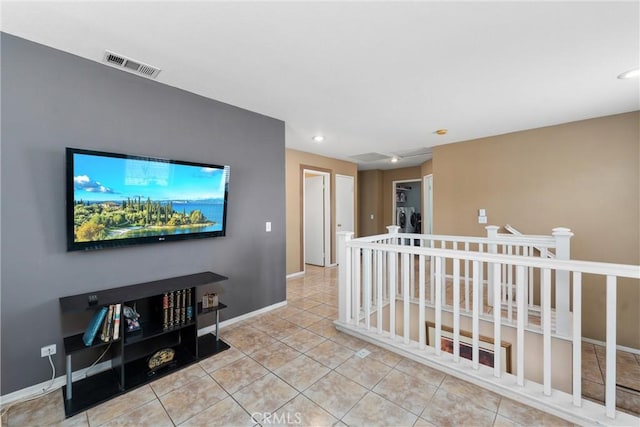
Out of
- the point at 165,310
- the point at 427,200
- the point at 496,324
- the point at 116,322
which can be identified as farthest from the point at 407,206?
the point at 116,322

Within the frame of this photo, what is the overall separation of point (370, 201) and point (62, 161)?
264 inches

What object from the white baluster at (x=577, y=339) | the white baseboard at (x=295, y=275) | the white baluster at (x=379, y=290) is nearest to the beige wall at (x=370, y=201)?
the white baseboard at (x=295, y=275)

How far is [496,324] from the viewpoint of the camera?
200cm

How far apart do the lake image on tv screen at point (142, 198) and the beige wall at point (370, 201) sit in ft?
18.1

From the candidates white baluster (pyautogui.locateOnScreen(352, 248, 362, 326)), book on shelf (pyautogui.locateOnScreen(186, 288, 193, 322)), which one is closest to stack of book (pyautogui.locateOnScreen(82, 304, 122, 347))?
book on shelf (pyautogui.locateOnScreen(186, 288, 193, 322))

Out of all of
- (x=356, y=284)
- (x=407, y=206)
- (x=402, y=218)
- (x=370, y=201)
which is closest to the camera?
(x=356, y=284)

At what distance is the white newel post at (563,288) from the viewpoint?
2574mm

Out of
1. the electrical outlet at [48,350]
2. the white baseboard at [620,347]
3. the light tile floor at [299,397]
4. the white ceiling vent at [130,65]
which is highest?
the white ceiling vent at [130,65]

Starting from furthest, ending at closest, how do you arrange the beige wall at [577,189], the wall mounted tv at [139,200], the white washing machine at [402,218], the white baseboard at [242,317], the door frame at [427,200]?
1. the white washing machine at [402,218]
2. the door frame at [427,200]
3. the beige wall at [577,189]
4. the white baseboard at [242,317]
5. the wall mounted tv at [139,200]

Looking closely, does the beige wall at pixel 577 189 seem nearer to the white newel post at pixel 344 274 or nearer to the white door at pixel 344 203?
the white door at pixel 344 203

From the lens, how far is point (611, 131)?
3.37 m

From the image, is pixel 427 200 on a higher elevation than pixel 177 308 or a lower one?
higher

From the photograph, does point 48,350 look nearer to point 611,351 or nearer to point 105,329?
point 105,329

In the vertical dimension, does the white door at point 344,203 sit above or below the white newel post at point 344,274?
above
